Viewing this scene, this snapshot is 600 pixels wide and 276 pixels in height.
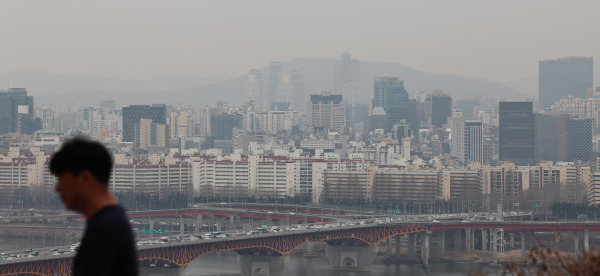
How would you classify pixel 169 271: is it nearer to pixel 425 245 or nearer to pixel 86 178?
pixel 425 245

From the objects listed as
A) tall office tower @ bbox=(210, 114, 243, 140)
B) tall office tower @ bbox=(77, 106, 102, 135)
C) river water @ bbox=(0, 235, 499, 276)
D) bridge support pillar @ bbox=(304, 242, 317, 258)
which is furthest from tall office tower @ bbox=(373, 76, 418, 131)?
river water @ bbox=(0, 235, 499, 276)

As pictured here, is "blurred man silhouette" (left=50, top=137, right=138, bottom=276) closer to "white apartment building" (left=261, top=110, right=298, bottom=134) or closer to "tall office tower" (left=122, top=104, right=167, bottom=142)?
"tall office tower" (left=122, top=104, right=167, bottom=142)

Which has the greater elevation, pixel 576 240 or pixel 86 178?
pixel 86 178

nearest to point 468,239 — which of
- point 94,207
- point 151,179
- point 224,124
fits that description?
point 151,179

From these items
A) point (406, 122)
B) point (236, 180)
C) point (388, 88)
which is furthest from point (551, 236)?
point (388, 88)

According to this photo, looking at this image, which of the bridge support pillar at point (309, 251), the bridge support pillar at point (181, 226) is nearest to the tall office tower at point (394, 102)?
the bridge support pillar at point (181, 226)
